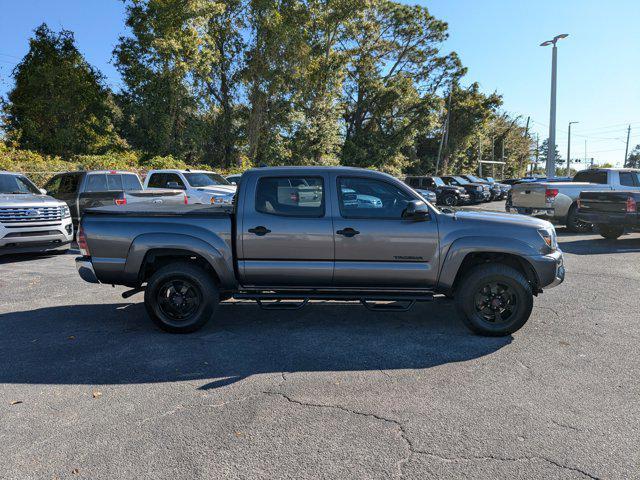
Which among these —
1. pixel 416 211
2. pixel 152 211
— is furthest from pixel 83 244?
pixel 416 211

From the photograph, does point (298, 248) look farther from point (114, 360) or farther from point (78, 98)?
point (78, 98)

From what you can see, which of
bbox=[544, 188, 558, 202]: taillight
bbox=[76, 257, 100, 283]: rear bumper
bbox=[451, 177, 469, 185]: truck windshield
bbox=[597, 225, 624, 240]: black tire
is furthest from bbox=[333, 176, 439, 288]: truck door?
bbox=[451, 177, 469, 185]: truck windshield

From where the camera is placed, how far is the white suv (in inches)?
549

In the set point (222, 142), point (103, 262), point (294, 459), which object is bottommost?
point (294, 459)

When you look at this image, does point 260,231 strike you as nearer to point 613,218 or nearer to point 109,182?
point 109,182

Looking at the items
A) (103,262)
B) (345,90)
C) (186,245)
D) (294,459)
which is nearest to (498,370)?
(294,459)

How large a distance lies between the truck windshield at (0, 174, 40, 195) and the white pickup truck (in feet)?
44.4

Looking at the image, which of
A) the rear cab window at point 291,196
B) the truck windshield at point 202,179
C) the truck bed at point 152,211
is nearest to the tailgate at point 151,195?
the truck windshield at point 202,179

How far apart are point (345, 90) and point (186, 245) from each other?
37345 millimetres

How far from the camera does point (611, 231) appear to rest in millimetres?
12953

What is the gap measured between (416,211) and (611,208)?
30.8 ft

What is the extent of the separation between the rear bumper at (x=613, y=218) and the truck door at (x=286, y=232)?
32.0ft

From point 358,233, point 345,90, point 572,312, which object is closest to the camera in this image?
point 358,233

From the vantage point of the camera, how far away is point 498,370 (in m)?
4.35
